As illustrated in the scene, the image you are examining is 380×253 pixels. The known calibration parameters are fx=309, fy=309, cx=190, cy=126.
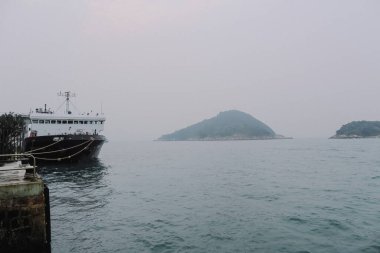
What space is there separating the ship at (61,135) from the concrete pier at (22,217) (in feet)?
110

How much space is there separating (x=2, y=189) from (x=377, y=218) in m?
19.9

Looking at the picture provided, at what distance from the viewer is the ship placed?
45.2 meters

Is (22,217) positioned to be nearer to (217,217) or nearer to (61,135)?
(217,217)

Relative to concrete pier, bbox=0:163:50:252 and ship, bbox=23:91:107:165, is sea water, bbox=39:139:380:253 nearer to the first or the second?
concrete pier, bbox=0:163:50:252

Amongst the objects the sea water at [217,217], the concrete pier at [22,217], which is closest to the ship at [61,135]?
the sea water at [217,217]

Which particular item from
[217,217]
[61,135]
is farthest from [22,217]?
[61,135]

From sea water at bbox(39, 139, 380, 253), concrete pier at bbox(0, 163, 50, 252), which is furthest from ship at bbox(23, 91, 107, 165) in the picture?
concrete pier at bbox(0, 163, 50, 252)

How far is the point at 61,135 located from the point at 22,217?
3638 centimetres

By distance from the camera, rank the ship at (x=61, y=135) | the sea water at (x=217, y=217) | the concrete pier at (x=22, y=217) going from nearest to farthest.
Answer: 1. the concrete pier at (x=22, y=217)
2. the sea water at (x=217, y=217)
3. the ship at (x=61, y=135)

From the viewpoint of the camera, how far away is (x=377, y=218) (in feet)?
61.4

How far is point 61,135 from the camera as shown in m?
45.6

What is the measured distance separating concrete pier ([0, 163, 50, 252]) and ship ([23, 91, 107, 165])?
110 feet

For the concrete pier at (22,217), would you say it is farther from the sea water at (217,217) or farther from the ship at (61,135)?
the ship at (61,135)

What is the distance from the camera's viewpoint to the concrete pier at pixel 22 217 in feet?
37.0
